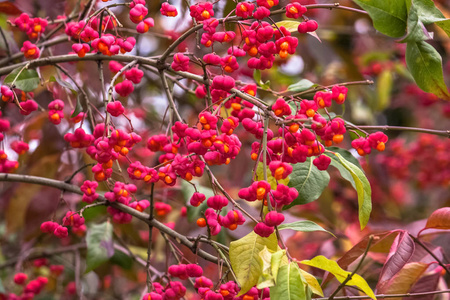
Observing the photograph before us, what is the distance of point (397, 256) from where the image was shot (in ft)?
3.56

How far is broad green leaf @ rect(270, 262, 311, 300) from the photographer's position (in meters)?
0.77

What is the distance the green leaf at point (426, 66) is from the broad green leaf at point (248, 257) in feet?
1.38

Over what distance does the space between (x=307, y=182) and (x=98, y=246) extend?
0.66 metres

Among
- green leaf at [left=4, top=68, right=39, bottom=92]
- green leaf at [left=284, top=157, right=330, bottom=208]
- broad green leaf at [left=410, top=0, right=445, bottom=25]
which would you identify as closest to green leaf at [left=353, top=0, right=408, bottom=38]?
broad green leaf at [left=410, top=0, right=445, bottom=25]

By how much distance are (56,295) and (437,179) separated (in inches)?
84.7

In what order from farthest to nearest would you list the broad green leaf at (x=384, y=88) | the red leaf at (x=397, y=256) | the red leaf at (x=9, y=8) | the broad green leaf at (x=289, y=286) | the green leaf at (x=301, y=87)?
the broad green leaf at (x=384, y=88) → the red leaf at (x=9, y=8) → the green leaf at (x=301, y=87) → the red leaf at (x=397, y=256) → the broad green leaf at (x=289, y=286)

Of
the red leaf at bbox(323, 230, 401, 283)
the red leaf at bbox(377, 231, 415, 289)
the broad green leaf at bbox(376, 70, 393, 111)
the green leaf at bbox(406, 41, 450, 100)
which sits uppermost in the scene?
the green leaf at bbox(406, 41, 450, 100)

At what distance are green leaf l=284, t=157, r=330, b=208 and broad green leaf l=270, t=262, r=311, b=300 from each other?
0.31 m

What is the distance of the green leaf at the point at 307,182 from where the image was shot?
1088 millimetres

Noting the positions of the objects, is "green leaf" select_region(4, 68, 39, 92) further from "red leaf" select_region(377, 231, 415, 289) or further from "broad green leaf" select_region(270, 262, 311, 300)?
"red leaf" select_region(377, 231, 415, 289)

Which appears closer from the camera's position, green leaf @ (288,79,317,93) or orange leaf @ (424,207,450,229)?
orange leaf @ (424,207,450,229)

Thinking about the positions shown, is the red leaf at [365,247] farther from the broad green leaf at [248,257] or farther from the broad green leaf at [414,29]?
the broad green leaf at [414,29]

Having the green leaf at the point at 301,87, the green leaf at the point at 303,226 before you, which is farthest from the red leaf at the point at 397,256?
the green leaf at the point at 301,87

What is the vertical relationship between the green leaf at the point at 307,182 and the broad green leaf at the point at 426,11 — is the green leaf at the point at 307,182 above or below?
Result: below
